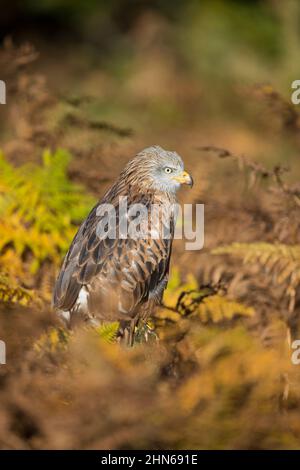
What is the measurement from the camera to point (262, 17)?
13820 millimetres

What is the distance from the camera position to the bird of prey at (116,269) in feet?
16.0

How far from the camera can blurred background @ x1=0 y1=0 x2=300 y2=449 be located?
3330 millimetres

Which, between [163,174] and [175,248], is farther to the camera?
[175,248]

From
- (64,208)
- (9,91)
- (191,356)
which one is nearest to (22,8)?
(9,91)

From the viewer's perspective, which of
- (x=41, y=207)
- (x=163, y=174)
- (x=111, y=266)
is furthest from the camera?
(x=41, y=207)

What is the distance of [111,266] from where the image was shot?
493 cm

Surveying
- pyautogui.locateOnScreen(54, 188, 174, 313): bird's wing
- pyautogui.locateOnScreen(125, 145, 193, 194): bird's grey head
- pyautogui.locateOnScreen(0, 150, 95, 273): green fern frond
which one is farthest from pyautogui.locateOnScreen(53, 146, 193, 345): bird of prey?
pyautogui.locateOnScreen(0, 150, 95, 273): green fern frond

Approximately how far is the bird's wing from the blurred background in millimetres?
191

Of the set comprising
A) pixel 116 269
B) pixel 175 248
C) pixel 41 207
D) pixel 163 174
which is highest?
pixel 163 174

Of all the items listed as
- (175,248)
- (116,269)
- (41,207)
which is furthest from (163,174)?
(41,207)

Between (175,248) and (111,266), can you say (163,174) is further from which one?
(175,248)

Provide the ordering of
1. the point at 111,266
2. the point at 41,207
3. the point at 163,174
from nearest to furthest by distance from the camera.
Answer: the point at 111,266, the point at 163,174, the point at 41,207

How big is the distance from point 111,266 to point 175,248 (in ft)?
4.71

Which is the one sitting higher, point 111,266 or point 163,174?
point 163,174
